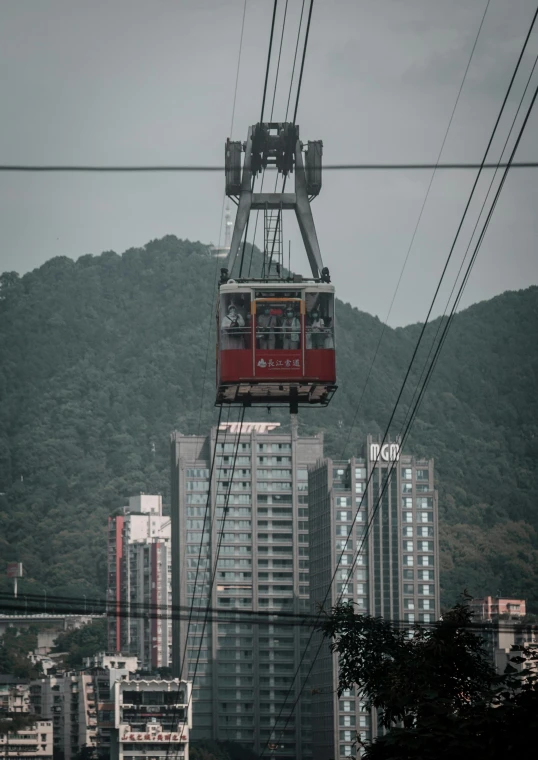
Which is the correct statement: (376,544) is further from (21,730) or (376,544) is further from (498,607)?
(21,730)

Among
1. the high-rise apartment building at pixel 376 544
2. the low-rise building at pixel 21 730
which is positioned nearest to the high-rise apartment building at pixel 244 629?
the high-rise apartment building at pixel 376 544

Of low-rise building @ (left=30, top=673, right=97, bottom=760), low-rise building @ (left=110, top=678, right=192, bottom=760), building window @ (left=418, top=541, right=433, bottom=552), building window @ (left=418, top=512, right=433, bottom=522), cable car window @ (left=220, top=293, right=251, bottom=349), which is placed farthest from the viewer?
building window @ (left=418, top=512, right=433, bottom=522)

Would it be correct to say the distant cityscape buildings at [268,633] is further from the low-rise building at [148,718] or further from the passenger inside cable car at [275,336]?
the passenger inside cable car at [275,336]

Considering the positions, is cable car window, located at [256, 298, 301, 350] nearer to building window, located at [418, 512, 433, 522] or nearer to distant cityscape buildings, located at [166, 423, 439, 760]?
distant cityscape buildings, located at [166, 423, 439, 760]

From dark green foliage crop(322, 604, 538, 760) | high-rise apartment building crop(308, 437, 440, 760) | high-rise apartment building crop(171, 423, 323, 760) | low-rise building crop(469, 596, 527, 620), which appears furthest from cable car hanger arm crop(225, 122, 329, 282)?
low-rise building crop(469, 596, 527, 620)

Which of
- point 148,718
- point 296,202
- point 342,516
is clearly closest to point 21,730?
point 148,718

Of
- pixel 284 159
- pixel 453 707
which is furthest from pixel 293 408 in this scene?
pixel 453 707
